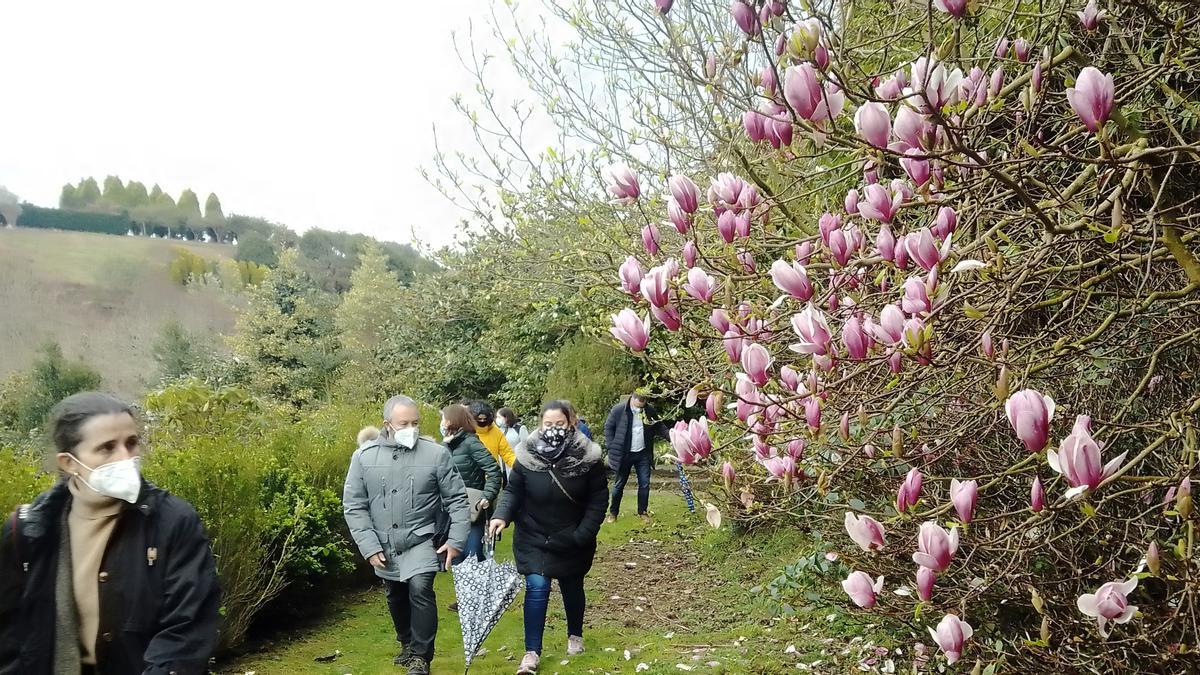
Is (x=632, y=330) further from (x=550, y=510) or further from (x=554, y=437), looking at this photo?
(x=550, y=510)

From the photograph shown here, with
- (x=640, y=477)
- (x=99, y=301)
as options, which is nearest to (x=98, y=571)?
(x=640, y=477)

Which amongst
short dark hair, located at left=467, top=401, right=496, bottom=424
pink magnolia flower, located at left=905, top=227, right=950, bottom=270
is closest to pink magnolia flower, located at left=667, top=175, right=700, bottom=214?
pink magnolia flower, located at left=905, top=227, right=950, bottom=270

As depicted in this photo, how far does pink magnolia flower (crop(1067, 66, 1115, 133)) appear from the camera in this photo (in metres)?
1.61

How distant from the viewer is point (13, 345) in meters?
27.9

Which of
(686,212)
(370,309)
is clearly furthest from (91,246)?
(686,212)

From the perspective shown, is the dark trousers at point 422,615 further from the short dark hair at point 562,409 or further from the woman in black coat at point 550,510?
the short dark hair at point 562,409

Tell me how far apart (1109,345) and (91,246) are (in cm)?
5735

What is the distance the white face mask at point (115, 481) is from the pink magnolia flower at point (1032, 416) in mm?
2301

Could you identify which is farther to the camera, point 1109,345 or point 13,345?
point 13,345

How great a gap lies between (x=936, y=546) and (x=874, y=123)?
3.10ft

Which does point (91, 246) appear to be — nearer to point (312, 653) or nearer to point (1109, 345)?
point (312, 653)

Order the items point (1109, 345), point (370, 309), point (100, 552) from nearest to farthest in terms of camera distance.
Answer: point (100, 552)
point (1109, 345)
point (370, 309)

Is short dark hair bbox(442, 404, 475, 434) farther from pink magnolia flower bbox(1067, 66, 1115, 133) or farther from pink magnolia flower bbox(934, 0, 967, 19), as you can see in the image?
pink magnolia flower bbox(1067, 66, 1115, 133)

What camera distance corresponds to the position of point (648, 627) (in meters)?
6.56
